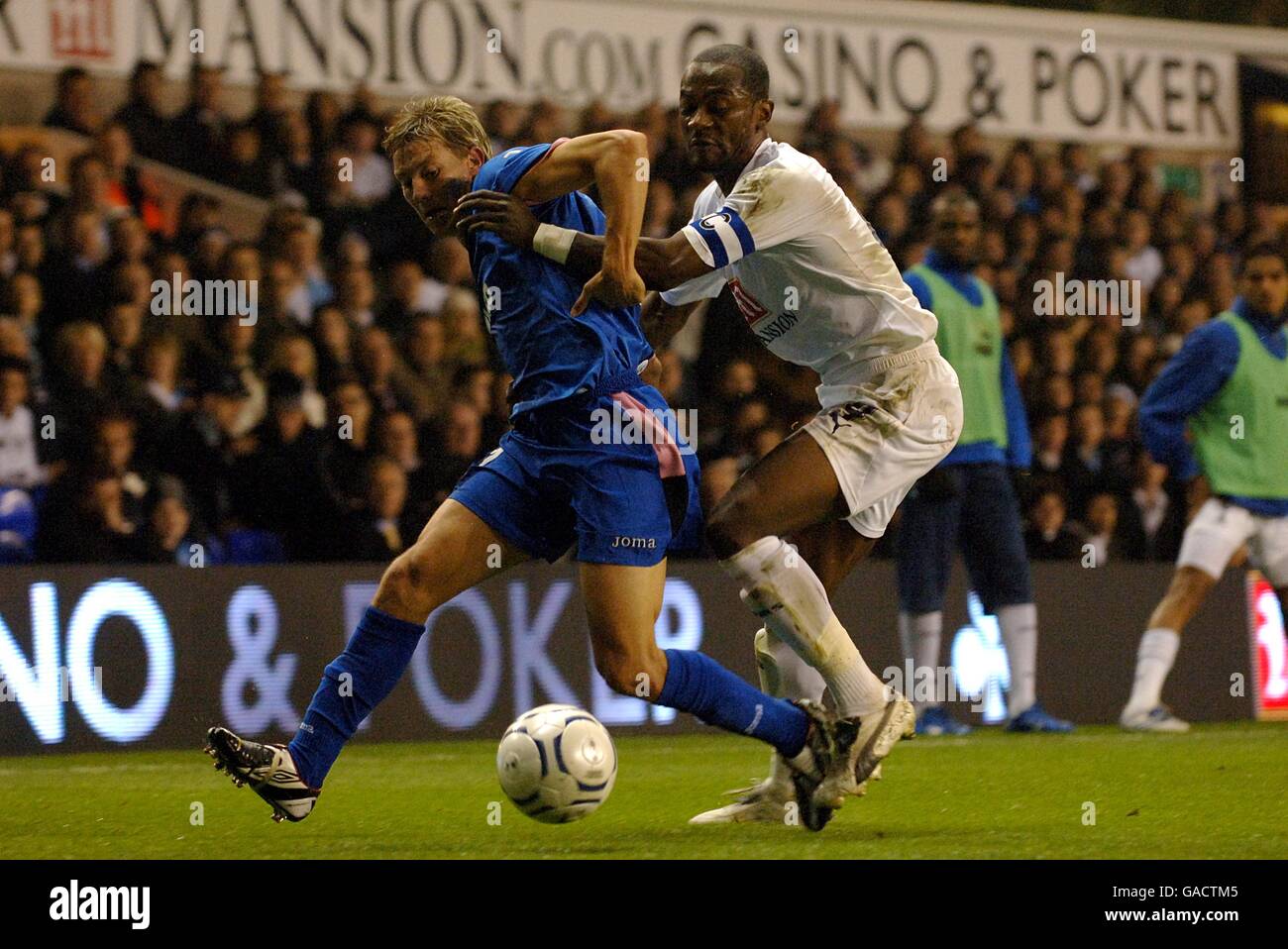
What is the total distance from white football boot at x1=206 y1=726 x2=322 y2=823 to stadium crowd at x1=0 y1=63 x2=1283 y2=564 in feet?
10.5

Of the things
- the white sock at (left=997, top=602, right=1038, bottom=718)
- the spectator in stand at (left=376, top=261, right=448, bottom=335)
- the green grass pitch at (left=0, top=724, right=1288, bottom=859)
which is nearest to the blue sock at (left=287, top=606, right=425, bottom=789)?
the green grass pitch at (left=0, top=724, right=1288, bottom=859)


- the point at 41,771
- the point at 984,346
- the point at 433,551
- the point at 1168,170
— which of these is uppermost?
the point at 1168,170

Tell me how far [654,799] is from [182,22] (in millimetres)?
5486

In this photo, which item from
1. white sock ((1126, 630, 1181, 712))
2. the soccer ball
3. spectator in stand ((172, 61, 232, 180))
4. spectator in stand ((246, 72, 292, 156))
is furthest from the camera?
spectator in stand ((246, 72, 292, 156))

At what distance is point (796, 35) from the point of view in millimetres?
11578

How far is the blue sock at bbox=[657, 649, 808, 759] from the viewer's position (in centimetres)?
482

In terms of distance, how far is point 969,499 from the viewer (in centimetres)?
827

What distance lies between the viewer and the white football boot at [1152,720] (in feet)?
27.9

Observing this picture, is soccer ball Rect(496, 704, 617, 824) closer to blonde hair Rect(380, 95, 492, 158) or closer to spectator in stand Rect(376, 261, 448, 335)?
blonde hair Rect(380, 95, 492, 158)

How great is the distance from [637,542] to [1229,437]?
431 centimetres

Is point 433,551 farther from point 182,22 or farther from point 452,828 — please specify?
point 182,22

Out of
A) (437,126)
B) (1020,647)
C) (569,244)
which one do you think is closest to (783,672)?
(569,244)
